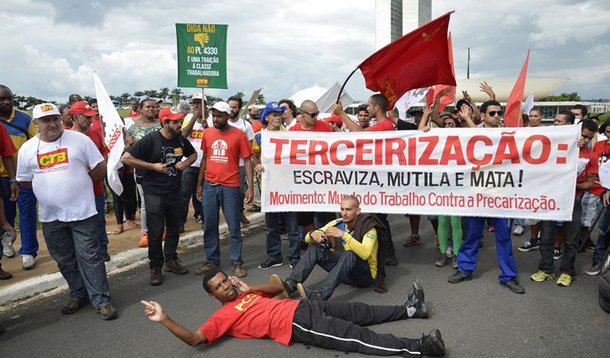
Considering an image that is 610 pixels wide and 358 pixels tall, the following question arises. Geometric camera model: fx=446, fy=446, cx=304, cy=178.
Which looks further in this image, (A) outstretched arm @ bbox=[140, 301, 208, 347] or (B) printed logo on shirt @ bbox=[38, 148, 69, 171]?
(B) printed logo on shirt @ bbox=[38, 148, 69, 171]

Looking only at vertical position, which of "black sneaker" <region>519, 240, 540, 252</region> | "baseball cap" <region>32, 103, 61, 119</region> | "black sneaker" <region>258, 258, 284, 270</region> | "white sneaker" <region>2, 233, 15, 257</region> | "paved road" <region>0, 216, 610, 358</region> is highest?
"baseball cap" <region>32, 103, 61, 119</region>

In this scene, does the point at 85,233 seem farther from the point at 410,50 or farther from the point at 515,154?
the point at 515,154

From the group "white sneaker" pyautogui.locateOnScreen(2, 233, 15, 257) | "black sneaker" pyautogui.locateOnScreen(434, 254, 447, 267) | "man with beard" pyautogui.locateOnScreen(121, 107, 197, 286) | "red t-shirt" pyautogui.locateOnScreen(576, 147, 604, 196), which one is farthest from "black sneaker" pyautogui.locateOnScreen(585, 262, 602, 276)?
"white sneaker" pyautogui.locateOnScreen(2, 233, 15, 257)

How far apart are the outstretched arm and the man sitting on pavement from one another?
3.78 ft

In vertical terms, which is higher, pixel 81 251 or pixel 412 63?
pixel 412 63

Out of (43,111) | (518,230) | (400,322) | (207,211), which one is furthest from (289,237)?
(518,230)

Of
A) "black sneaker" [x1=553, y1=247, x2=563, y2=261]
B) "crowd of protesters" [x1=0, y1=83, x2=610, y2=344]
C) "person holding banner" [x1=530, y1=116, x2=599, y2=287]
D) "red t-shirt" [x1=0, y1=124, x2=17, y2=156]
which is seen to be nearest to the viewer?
"crowd of protesters" [x1=0, y1=83, x2=610, y2=344]

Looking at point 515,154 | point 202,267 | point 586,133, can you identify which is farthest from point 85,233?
point 586,133

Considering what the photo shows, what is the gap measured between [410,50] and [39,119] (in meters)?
3.94

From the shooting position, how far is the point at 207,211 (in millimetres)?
5273

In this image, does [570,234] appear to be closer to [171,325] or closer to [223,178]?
[223,178]

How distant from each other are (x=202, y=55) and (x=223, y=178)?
9.32 ft

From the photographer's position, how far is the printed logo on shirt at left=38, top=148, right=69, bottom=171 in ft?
13.0

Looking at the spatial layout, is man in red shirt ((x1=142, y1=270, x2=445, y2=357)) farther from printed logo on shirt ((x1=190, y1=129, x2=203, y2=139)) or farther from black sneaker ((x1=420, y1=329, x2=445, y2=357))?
printed logo on shirt ((x1=190, y1=129, x2=203, y2=139))
